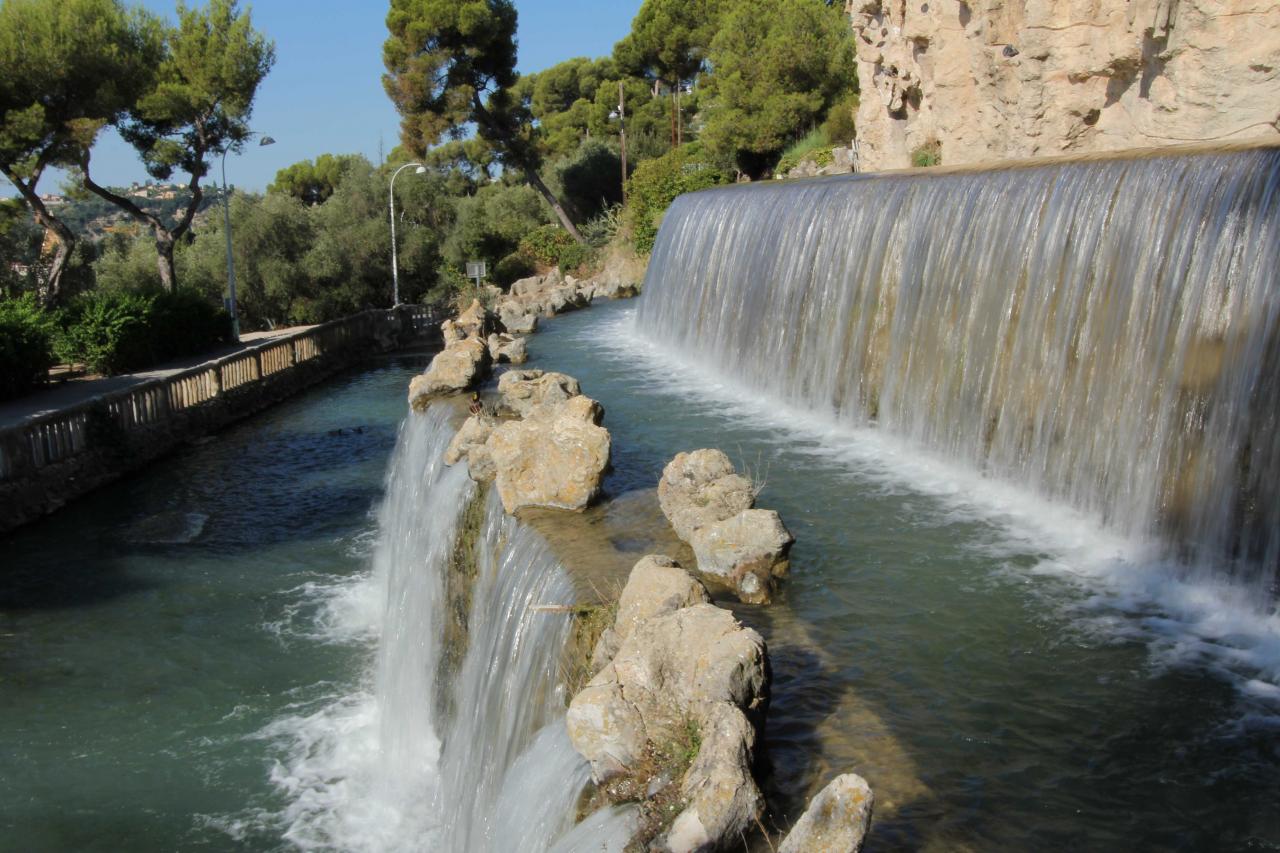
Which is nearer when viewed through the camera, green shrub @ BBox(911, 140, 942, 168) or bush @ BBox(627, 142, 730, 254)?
green shrub @ BBox(911, 140, 942, 168)

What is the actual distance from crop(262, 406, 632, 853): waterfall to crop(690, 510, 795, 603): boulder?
118 cm

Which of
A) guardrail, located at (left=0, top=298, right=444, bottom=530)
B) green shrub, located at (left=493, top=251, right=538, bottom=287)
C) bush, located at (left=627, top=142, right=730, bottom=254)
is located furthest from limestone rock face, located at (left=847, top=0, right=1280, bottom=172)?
green shrub, located at (left=493, top=251, right=538, bottom=287)

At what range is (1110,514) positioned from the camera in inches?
404

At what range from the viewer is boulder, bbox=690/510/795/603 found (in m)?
8.27

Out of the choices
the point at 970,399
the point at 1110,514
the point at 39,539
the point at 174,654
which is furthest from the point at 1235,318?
the point at 39,539

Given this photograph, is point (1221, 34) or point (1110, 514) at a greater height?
point (1221, 34)

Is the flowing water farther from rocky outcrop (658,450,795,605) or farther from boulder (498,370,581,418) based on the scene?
rocky outcrop (658,450,795,605)

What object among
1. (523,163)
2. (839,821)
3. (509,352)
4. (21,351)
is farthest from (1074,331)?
(523,163)

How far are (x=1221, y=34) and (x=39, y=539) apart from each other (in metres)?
20.6

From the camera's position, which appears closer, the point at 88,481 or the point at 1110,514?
the point at 1110,514

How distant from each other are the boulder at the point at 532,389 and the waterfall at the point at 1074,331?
4.15 meters

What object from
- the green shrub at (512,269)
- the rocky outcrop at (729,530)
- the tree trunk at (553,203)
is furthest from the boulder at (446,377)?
the tree trunk at (553,203)

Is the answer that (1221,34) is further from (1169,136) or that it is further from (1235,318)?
(1235,318)

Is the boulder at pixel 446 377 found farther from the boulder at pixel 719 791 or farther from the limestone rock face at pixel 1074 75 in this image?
the boulder at pixel 719 791
